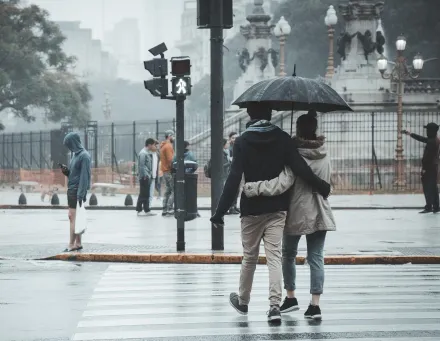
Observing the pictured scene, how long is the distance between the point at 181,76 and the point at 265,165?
689 centimetres

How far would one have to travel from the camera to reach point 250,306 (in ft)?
41.9

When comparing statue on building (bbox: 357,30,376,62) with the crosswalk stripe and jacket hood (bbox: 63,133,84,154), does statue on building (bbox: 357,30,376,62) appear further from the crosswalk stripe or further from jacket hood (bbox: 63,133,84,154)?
the crosswalk stripe

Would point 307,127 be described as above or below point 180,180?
above

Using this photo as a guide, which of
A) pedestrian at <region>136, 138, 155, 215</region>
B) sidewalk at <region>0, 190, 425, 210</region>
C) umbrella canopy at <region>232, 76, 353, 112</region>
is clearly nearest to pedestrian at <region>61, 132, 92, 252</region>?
umbrella canopy at <region>232, 76, 353, 112</region>

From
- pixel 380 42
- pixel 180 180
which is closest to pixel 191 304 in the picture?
pixel 180 180

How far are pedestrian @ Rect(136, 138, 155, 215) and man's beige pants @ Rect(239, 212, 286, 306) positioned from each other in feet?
57.8

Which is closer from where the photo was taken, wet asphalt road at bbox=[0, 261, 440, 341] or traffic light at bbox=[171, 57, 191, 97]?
wet asphalt road at bbox=[0, 261, 440, 341]

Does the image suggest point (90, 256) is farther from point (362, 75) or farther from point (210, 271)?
point (362, 75)

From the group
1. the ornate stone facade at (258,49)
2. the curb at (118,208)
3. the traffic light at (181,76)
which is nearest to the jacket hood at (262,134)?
the traffic light at (181,76)

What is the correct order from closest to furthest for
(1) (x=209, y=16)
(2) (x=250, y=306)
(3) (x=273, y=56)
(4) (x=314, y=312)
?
(4) (x=314, y=312) < (2) (x=250, y=306) < (1) (x=209, y=16) < (3) (x=273, y=56)

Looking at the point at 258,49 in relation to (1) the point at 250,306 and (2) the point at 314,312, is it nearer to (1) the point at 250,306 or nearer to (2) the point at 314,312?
(1) the point at 250,306

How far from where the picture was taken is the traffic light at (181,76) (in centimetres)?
1827

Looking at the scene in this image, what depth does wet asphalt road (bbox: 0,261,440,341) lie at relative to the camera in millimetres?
11094

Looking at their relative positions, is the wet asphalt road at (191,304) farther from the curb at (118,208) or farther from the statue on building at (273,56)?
the statue on building at (273,56)
